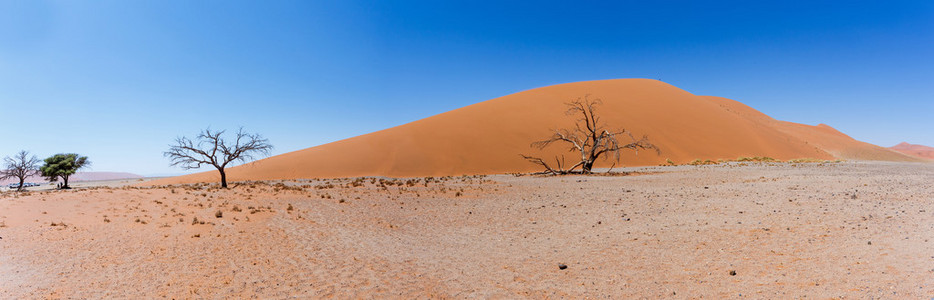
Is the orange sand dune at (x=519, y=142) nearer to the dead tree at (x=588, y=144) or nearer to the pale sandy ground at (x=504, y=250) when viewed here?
the dead tree at (x=588, y=144)

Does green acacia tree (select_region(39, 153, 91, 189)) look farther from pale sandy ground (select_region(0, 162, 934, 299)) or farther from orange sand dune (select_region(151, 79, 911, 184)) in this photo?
pale sandy ground (select_region(0, 162, 934, 299))

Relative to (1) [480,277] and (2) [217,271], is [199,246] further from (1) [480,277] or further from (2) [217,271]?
(1) [480,277]

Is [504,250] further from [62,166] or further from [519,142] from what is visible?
[62,166]

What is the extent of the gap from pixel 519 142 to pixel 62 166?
45226mm

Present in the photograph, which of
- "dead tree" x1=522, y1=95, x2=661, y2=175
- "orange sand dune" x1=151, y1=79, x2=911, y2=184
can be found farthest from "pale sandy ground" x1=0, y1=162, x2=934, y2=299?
"orange sand dune" x1=151, y1=79, x2=911, y2=184

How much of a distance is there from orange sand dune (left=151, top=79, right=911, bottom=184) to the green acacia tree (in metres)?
6.80

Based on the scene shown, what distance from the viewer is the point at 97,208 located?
1277 centimetres

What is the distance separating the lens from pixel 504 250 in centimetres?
741

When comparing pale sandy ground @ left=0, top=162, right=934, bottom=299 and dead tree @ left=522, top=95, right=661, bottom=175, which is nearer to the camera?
pale sandy ground @ left=0, top=162, right=934, bottom=299

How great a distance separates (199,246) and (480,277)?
5.90 metres

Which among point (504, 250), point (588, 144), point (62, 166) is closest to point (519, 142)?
point (588, 144)

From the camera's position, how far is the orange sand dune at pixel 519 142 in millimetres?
39719

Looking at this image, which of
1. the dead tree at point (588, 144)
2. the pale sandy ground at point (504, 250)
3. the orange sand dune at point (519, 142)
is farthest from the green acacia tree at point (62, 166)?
the dead tree at point (588, 144)

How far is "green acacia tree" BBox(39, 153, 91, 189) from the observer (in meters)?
37.8
